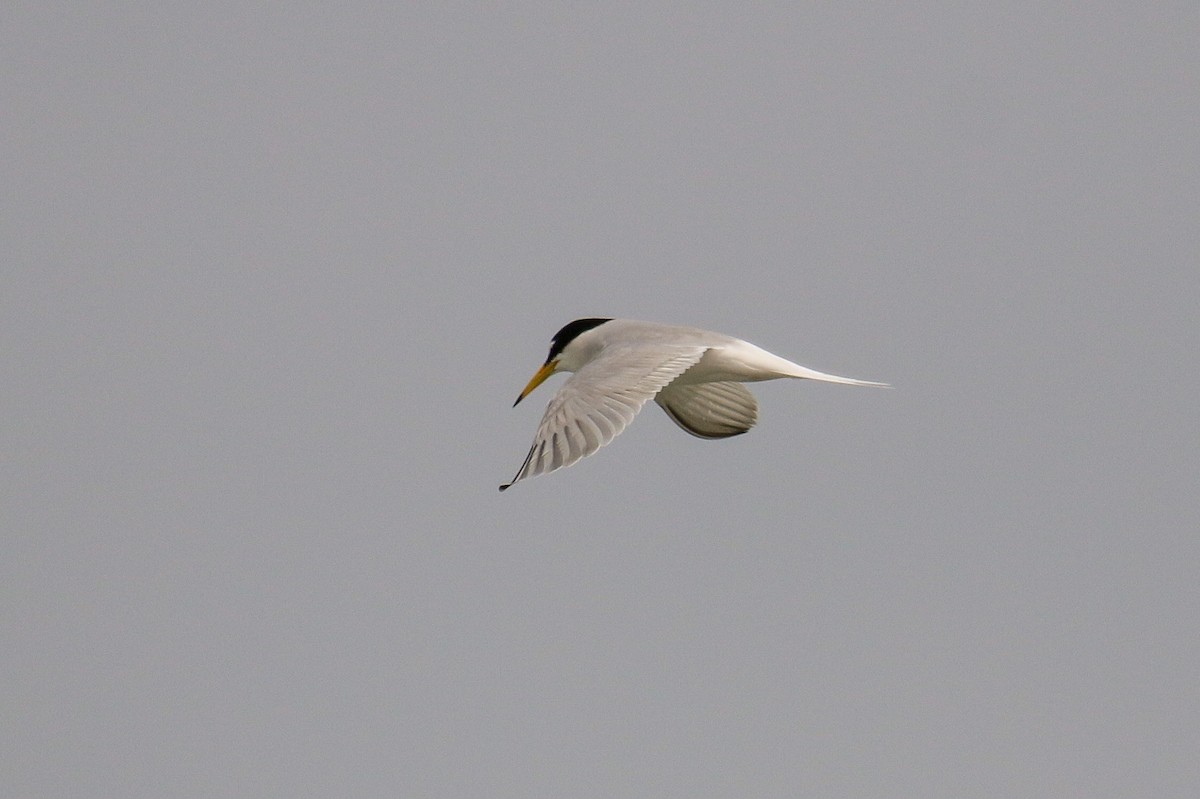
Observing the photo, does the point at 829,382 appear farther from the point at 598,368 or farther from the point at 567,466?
the point at 567,466

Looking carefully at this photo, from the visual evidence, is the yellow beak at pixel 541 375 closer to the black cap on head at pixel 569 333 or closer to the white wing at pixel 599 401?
the black cap on head at pixel 569 333

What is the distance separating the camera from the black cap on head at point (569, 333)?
13484mm

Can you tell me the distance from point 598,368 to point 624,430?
47.8 inches

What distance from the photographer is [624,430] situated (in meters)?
9.88

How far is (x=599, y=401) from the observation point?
1028 centimetres

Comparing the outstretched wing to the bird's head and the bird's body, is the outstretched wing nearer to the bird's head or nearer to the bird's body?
the bird's body

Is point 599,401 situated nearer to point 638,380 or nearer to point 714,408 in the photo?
point 638,380

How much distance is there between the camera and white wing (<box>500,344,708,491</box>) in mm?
9672

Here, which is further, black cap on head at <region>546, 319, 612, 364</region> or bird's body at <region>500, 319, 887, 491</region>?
black cap on head at <region>546, 319, 612, 364</region>

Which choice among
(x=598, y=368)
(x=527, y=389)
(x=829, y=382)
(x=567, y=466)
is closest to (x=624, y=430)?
(x=567, y=466)

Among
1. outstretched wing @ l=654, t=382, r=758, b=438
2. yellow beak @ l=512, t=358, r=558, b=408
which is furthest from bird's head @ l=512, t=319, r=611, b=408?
outstretched wing @ l=654, t=382, r=758, b=438

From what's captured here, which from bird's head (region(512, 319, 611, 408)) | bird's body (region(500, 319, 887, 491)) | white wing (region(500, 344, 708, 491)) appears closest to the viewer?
white wing (region(500, 344, 708, 491))

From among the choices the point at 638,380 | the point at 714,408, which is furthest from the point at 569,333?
the point at 638,380

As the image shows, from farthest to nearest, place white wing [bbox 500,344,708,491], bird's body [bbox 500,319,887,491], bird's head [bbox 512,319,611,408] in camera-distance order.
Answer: bird's head [bbox 512,319,611,408]
bird's body [bbox 500,319,887,491]
white wing [bbox 500,344,708,491]
